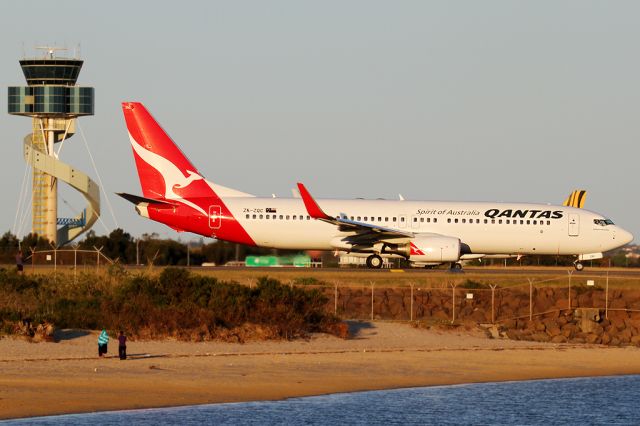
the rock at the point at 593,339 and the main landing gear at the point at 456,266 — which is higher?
the main landing gear at the point at 456,266

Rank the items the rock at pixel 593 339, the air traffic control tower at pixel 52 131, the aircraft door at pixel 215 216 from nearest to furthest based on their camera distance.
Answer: the rock at pixel 593 339 < the aircraft door at pixel 215 216 < the air traffic control tower at pixel 52 131

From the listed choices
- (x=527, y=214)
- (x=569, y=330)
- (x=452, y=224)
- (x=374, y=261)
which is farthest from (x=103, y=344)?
(x=527, y=214)

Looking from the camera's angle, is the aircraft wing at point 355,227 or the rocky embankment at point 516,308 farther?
the aircraft wing at point 355,227

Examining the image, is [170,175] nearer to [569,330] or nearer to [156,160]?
[156,160]

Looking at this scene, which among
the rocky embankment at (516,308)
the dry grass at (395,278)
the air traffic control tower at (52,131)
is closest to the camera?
the rocky embankment at (516,308)

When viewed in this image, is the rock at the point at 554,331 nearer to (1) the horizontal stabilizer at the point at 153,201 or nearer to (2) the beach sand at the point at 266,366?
(2) the beach sand at the point at 266,366

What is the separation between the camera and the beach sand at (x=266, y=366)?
2516cm

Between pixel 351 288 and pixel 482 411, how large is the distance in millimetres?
18120

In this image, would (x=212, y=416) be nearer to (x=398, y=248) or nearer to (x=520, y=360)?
(x=520, y=360)

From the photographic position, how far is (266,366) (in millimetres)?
29766

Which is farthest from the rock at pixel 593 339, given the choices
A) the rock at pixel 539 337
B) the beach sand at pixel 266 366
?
the beach sand at pixel 266 366

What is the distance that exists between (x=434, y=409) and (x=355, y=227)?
86.3 feet

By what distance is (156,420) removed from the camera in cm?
2302

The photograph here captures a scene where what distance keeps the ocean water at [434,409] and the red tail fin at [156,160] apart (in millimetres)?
27547
